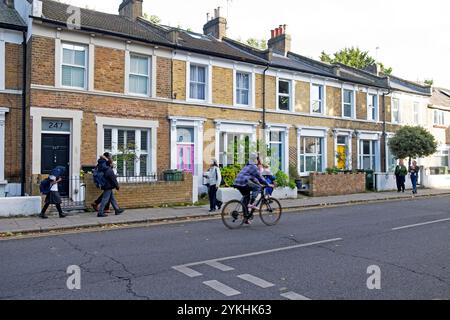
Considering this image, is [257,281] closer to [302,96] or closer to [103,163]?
[103,163]

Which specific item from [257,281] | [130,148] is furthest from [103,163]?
[257,281]

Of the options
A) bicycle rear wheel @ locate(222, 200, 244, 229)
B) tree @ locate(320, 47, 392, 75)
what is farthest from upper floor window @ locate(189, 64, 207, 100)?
tree @ locate(320, 47, 392, 75)

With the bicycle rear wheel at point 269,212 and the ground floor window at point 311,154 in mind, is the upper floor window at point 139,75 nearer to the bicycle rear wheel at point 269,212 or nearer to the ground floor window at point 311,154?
the bicycle rear wheel at point 269,212

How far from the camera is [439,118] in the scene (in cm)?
3173

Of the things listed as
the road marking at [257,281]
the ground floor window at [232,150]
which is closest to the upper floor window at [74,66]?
the ground floor window at [232,150]

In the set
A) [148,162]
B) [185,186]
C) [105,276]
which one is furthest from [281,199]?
[105,276]

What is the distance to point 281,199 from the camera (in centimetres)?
1731

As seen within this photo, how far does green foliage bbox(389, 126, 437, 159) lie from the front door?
1891 cm

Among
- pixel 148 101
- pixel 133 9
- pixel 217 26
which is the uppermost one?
pixel 217 26

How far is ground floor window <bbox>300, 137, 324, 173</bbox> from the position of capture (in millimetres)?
22281

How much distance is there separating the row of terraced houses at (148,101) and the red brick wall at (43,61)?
4cm

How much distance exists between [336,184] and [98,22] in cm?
1366

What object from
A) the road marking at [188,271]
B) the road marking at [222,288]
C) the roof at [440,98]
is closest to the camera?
the road marking at [222,288]

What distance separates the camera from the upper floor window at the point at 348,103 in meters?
24.8
